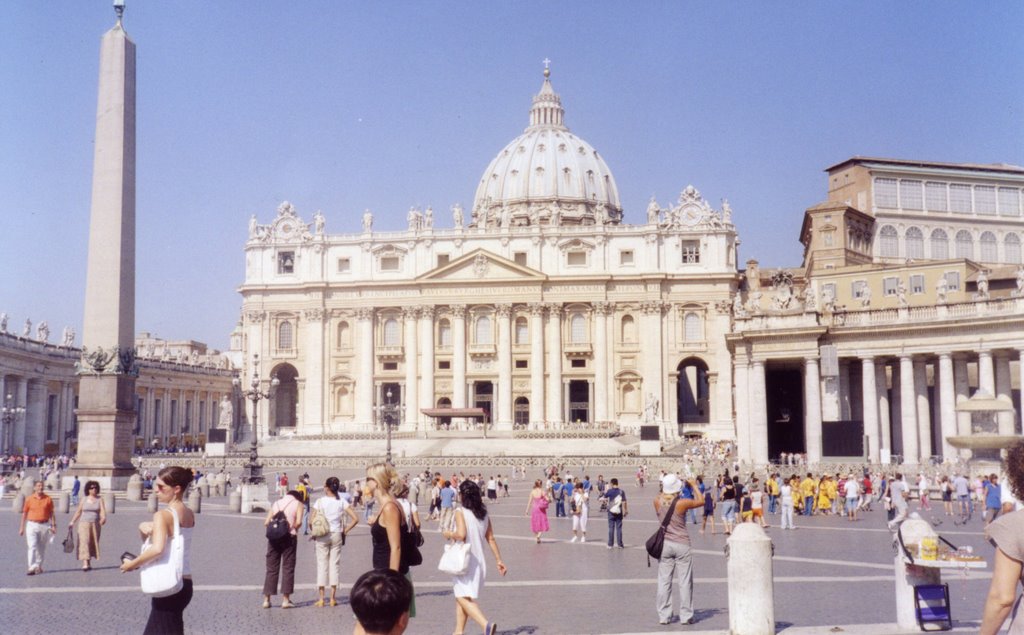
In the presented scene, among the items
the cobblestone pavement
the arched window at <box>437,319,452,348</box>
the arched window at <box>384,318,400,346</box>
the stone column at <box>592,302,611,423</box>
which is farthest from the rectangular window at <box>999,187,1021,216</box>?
the cobblestone pavement

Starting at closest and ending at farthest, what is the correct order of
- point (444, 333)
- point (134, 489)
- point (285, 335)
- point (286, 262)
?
point (134, 489)
point (444, 333)
point (285, 335)
point (286, 262)

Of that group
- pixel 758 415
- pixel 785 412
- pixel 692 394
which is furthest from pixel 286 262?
pixel 758 415

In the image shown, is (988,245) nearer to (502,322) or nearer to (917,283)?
(917,283)

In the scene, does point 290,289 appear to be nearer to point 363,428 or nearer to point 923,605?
point 363,428

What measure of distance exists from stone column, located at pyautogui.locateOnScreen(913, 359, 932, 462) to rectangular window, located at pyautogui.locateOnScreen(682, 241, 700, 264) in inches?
1541

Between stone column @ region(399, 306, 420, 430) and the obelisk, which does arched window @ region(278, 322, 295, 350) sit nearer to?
stone column @ region(399, 306, 420, 430)

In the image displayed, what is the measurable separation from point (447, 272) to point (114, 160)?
52987 mm

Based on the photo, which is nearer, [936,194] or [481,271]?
[936,194]

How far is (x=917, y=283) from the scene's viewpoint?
4797 centimetres

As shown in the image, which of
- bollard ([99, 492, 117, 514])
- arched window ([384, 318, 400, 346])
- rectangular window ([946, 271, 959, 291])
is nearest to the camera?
bollard ([99, 492, 117, 514])

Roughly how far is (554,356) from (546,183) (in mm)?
34670

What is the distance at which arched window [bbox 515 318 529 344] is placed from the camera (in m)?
77.5

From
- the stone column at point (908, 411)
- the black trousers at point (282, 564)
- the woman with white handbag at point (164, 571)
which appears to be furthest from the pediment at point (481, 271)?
the woman with white handbag at point (164, 571)

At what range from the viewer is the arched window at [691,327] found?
7612 centimetres
